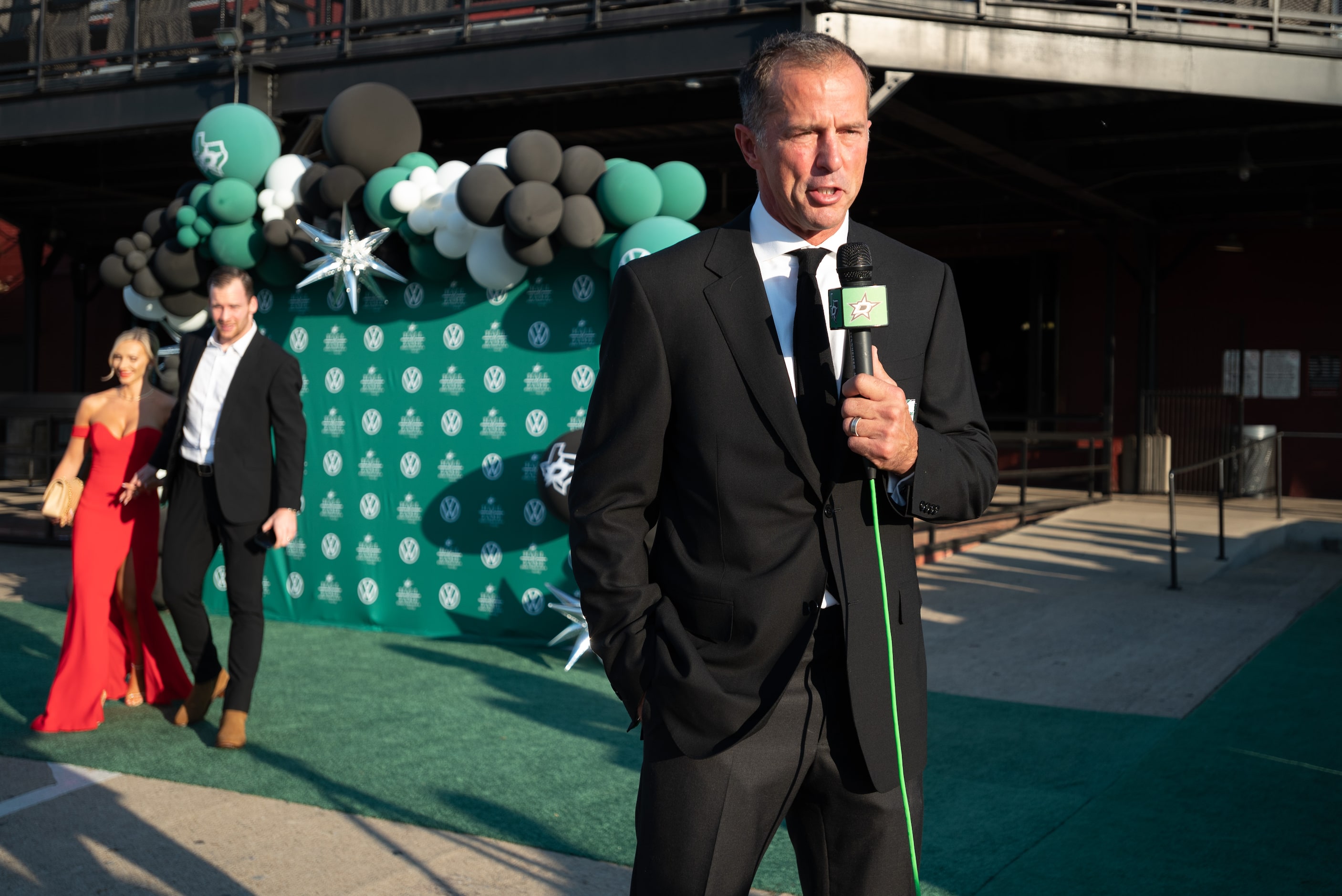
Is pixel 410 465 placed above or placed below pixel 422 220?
below

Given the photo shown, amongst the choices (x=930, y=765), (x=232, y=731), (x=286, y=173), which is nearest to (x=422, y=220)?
(x=286, y=173)

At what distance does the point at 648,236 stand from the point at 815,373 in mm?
4702

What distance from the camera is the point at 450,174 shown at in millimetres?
7262

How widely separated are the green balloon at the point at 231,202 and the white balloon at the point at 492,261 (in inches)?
62.8

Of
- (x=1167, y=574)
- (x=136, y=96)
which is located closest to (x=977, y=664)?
(x=1167, y=574)

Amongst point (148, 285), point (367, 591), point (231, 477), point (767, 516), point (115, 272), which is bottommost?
point (367, 591)

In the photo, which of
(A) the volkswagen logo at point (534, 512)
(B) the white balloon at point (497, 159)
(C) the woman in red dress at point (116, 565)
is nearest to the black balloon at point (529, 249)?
(B) the white balloon at point (497, 159)

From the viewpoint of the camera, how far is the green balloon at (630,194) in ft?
21.3

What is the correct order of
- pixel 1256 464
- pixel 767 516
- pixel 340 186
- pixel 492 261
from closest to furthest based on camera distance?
pixel 767 516, pixel 492 261, pixel 340 186, pixel 1256 464

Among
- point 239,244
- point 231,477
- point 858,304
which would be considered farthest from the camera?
point 239,244

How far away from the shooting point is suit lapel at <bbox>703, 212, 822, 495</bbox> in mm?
1854

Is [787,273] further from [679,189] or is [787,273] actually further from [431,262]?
[431,262]

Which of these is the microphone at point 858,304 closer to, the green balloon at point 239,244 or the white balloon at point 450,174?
the white balloon at point 450,174

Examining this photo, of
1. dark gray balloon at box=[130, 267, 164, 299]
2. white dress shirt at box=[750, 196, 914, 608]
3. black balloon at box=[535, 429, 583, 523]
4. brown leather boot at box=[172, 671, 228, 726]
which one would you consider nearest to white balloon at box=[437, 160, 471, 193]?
black balloon at box=[535, 429, 583, 523]
